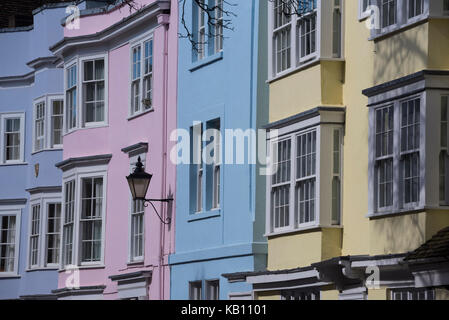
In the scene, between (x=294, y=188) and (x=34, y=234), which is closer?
(x=294, y=188)

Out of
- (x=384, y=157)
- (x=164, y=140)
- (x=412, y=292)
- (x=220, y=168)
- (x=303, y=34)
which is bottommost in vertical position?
(x=412, y=292)

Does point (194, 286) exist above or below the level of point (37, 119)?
below

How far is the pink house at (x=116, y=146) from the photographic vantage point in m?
29.9

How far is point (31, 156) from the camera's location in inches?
1502

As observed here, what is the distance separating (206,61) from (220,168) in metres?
2.47

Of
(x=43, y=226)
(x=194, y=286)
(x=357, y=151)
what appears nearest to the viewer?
(x=357, y=151)

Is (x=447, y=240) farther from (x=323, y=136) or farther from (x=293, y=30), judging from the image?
(x=293, y=30)

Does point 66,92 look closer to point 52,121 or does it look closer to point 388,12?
point 52,121

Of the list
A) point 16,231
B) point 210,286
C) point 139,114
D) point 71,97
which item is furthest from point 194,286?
point 16,231

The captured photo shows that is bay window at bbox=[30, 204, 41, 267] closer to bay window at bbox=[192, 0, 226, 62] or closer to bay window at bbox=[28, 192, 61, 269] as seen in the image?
bay window at bbox=[28, 192, 61, 269]

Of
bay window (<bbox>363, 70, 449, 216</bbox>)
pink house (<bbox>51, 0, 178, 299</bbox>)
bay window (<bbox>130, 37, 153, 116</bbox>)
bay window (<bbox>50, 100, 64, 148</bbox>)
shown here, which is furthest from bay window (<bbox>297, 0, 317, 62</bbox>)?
bay window (<bbox>50, 100, 64, 148</bbox>)

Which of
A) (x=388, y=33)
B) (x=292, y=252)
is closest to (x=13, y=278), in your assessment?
(x=292, y=252)

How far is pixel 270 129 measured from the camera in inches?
933

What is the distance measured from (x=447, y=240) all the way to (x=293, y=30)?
6.51 m
